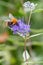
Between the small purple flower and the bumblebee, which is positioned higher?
the bumblebee

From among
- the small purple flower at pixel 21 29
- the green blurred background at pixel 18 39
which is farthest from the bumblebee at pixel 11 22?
the green blurred background at pixel 18 39

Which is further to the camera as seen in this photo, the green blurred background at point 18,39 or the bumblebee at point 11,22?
the green blurred background at point 18,39

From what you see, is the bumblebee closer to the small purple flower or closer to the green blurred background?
the small purple flower

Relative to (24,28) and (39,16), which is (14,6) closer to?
(39,16)

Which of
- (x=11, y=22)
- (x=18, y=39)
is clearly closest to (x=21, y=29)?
(x=11, y=22)

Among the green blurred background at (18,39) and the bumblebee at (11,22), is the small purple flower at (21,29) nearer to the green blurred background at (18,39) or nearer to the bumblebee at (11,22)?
the bumblebee at (11,22)

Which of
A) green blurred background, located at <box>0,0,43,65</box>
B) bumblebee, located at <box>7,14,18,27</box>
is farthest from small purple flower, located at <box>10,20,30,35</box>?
green blurred background, located at <box>0,0,43,65</box>

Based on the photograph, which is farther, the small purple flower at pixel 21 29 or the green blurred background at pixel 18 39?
the green blurred background at pixel 18 39

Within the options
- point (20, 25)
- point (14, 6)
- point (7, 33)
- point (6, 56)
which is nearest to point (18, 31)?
point (20, 25)

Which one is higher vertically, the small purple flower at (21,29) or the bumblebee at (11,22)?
the bumblebee at (11,22)

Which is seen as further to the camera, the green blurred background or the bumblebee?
the green blurred background

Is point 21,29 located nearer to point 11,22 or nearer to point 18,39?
point 11,22
